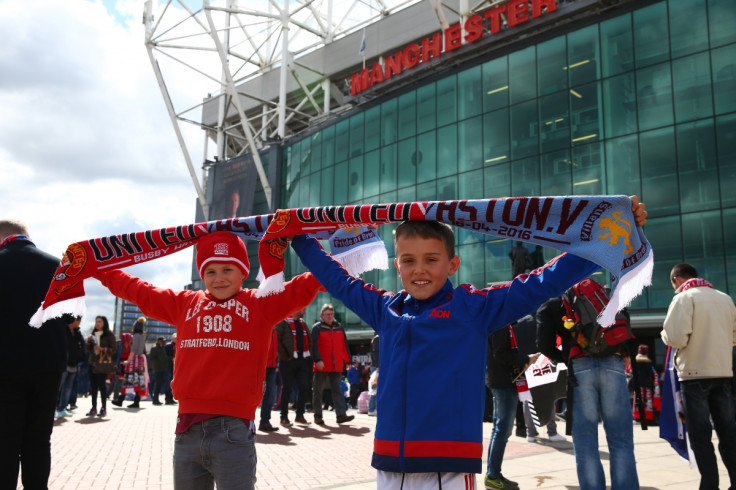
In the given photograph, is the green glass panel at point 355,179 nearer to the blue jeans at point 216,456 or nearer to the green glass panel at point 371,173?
the green glass panel at point 371,173

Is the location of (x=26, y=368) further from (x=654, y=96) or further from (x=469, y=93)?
(x=469, y=93)

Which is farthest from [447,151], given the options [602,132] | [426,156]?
[602,132]

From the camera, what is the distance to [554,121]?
A: 2467cm

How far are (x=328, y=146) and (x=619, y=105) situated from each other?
17296 millimetres

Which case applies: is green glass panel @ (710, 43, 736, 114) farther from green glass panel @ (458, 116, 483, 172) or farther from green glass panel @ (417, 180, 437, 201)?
green glass panel @ (417, 180, 437, 201)

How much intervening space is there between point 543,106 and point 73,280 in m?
24.0

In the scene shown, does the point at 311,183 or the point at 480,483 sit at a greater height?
the point at 311,183

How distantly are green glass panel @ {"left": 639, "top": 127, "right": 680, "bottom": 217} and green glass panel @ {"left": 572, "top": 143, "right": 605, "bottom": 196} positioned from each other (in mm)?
1477

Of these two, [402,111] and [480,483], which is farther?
[402,111]

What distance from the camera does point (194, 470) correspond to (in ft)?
10.0

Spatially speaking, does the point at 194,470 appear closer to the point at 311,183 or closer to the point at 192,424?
the point at 192,424

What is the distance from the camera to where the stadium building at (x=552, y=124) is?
822 inches

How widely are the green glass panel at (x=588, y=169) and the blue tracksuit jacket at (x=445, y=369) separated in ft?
71.1

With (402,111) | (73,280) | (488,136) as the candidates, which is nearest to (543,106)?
(488,136)
